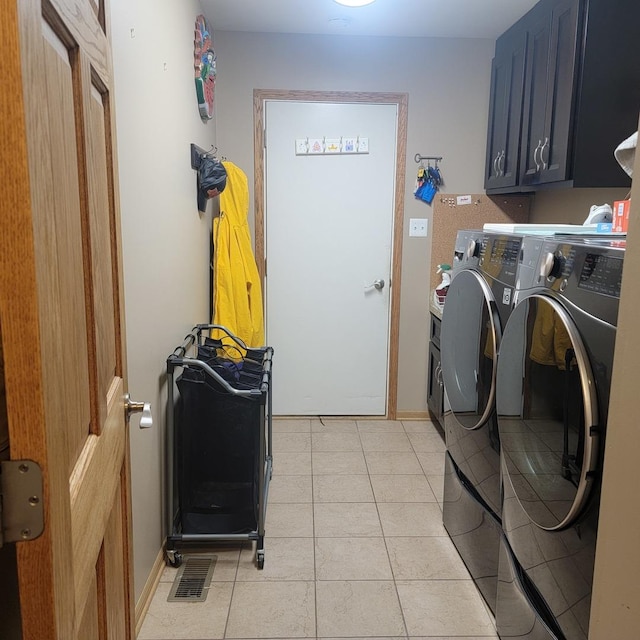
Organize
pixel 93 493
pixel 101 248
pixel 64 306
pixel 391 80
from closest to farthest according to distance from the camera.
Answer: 1. pixel 64 306
2. pixel 93 493
3. pixel 101 248
4. pixel 391 80

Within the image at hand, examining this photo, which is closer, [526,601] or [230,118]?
[526,601]

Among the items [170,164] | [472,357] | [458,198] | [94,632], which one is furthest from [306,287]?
[94,632]

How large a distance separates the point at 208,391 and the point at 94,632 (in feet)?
4.26

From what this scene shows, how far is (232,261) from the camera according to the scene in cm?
314

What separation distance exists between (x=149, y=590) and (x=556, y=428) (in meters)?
1.54

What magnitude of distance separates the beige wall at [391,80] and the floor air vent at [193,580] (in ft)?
7.58

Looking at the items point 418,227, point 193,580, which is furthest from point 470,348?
point 418,227

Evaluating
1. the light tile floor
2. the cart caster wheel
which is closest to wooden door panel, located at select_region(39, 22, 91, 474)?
the light tile floor

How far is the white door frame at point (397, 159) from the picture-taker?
3.55 m

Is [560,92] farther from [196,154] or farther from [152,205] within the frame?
[152,205]

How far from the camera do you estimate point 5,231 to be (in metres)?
0.56

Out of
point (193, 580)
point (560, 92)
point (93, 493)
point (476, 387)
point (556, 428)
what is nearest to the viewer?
point (93, 493)

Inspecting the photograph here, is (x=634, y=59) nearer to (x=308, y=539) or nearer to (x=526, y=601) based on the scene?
(x=526, y=601)

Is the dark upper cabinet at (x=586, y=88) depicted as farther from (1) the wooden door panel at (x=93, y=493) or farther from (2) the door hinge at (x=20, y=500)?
(2) the door hinge at (x=20, y=500)
